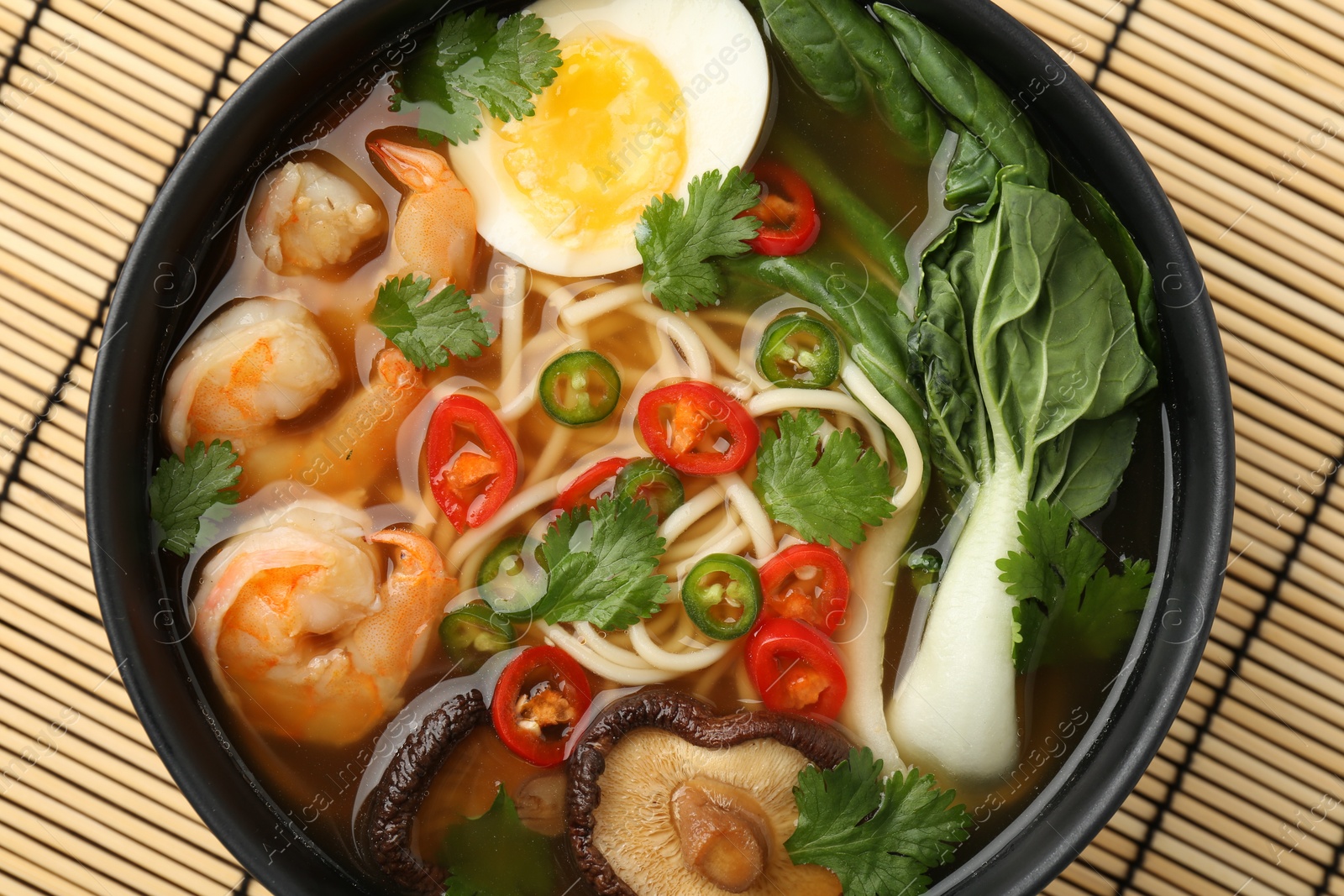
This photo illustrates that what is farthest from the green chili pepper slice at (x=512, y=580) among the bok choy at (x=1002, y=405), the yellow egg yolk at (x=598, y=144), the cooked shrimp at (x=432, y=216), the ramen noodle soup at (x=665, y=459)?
Result: the bok choy at (x=1002, y=405)

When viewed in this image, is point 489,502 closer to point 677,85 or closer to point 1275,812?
point 677,85

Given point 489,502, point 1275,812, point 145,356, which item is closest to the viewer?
point 145,356

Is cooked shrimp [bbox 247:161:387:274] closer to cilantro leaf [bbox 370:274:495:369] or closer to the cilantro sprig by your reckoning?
cilantro leaf [bbox 370:274:495:369]

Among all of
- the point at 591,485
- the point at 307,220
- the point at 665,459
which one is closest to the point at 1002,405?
the point at 665,459

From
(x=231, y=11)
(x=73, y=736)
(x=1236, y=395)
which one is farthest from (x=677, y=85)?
(x=73, y=736)

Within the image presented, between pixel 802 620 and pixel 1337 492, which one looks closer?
pixel 802 620

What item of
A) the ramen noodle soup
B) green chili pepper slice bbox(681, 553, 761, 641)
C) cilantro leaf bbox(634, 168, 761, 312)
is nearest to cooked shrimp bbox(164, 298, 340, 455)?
the ramen noodle soup
